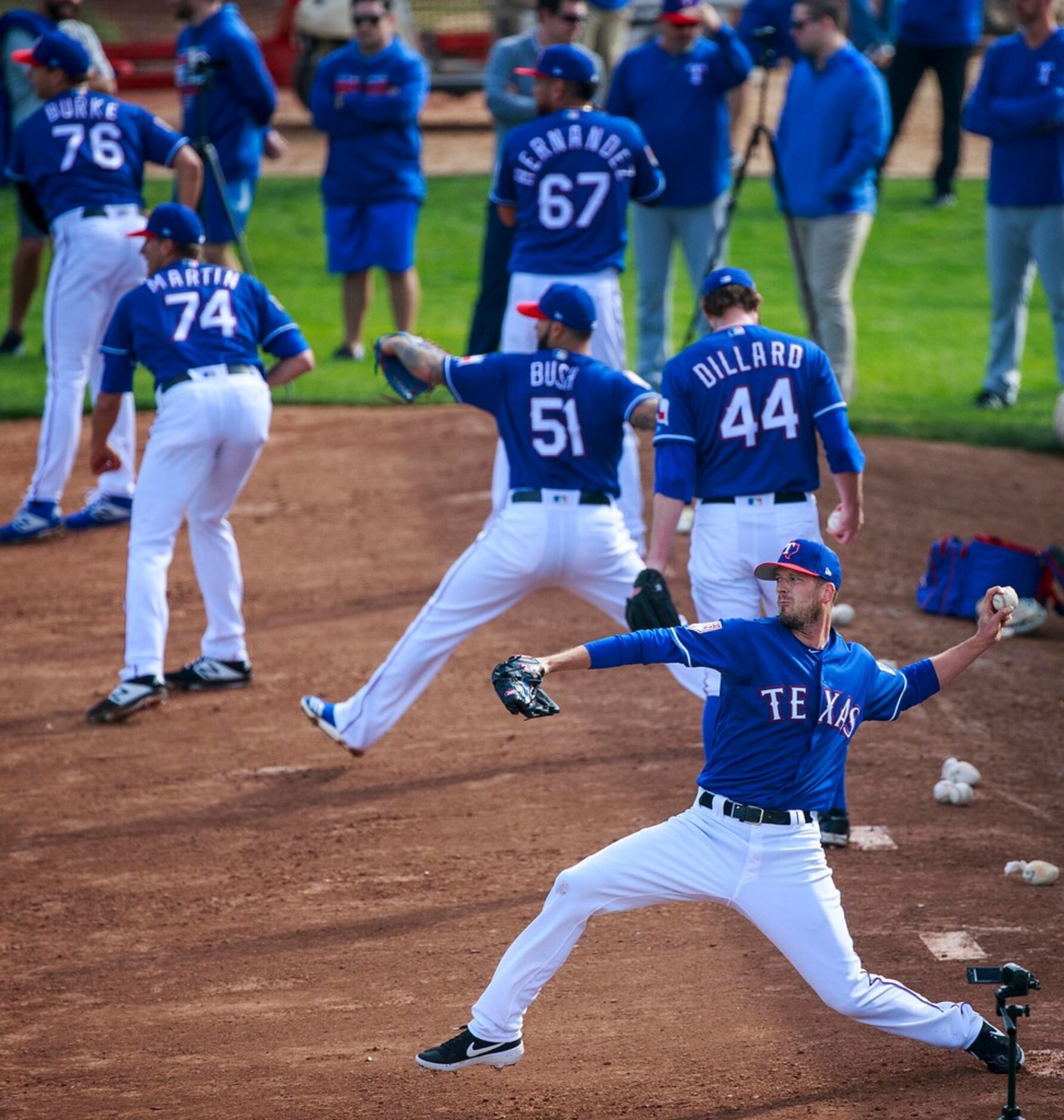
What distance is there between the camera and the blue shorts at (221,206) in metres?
11.9

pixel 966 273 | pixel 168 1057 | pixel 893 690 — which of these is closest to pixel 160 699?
pixel 168 1057

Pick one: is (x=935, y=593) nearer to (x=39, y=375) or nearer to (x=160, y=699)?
(x=160, y=699)

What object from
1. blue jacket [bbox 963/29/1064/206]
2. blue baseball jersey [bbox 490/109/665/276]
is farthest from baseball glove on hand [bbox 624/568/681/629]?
blue jacket [bbox 963/29/1064/206]

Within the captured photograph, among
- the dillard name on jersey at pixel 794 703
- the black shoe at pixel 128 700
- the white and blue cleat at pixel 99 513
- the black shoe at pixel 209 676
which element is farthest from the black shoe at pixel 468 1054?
the white and blue cleat at pixel 99 513

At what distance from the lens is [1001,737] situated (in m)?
7.30

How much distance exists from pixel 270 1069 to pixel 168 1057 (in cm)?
32

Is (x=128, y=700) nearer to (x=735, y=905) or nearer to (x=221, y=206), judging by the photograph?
(x=735, y=905)

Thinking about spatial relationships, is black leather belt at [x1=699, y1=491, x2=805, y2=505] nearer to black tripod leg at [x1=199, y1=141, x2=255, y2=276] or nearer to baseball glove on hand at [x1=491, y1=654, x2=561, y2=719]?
baseball glove on hand at [x1=491, y1=654, x2=561, y2=719]

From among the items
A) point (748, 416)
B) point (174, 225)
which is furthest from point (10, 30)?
point (748, 416)

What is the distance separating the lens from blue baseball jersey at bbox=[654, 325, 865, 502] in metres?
5.97

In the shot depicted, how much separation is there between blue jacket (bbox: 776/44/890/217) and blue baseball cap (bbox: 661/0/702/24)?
818mm

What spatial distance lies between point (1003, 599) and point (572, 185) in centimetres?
428

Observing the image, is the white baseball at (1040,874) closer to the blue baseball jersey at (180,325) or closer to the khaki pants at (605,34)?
the blue baseball jersey at (180,325)

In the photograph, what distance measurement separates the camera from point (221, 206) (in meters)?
12.1
